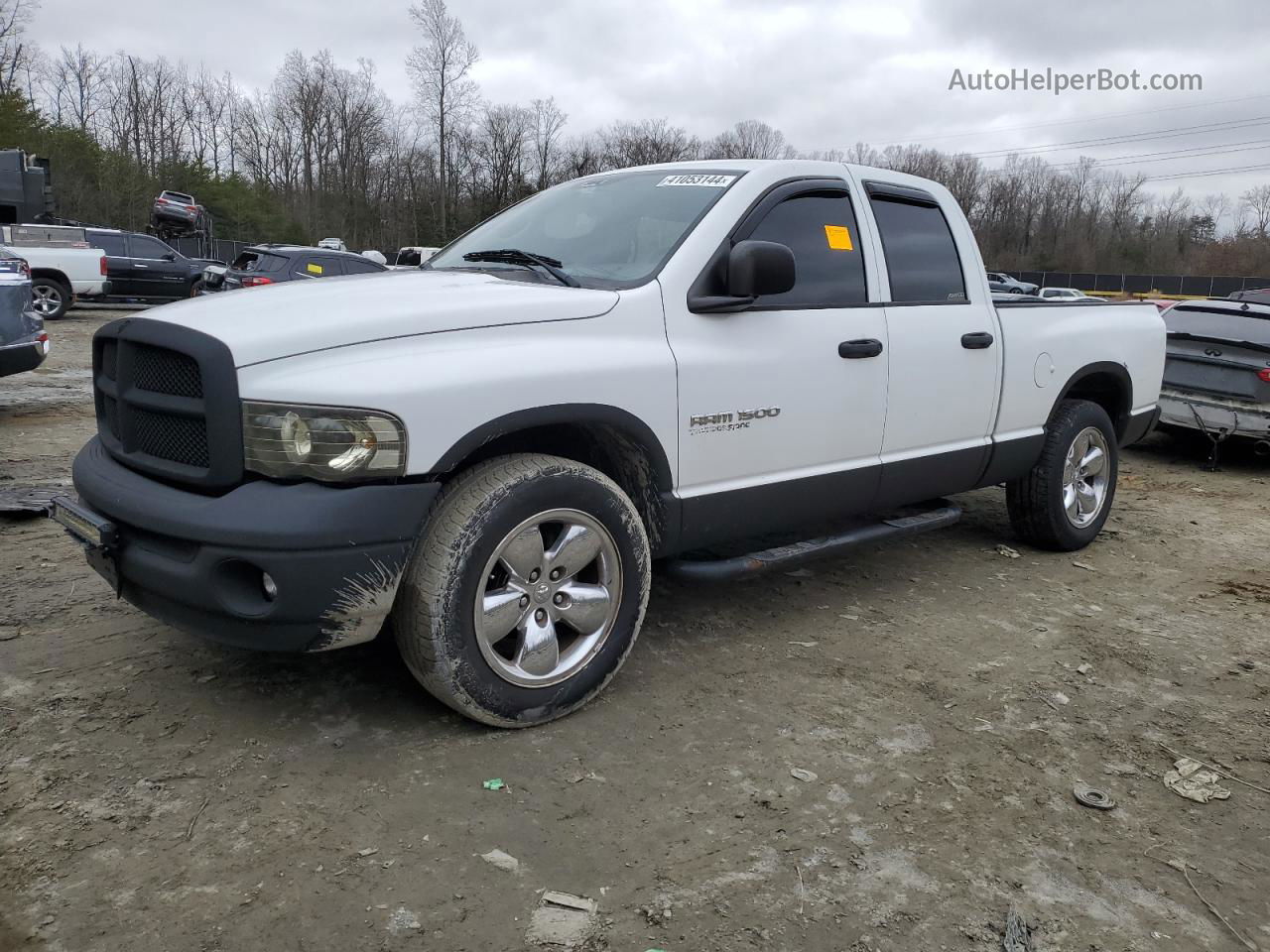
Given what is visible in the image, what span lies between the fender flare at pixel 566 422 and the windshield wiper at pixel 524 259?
56cm

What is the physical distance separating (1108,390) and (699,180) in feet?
10.3

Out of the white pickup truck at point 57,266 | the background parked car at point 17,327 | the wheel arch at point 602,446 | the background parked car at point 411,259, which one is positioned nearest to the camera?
the wheel arch at point 602,446

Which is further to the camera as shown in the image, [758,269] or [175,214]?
[175,214]

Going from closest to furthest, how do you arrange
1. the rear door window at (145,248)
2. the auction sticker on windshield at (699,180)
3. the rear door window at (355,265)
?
1. the auction sticker on windshield at (699,180)
2. the rear door window at (355,265)
3. the rear door window at (145,248)

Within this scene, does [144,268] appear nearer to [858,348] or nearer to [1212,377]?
[1212,377]

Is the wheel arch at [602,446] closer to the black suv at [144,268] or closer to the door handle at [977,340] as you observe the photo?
the door handle at [977,340]

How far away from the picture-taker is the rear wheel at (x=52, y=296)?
17.2 metres

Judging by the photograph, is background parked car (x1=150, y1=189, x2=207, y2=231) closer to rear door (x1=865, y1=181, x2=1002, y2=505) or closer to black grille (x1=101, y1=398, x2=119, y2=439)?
black grille (x1=101, y1=398, x2=119, y2=439)

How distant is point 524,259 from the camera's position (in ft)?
12.4

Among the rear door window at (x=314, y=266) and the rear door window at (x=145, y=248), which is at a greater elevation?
the rear door window at (x=145, y=248)

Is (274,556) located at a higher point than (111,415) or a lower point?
lower

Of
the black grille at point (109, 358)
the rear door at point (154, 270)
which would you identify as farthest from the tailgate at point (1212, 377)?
the rear door at point (154, 270)

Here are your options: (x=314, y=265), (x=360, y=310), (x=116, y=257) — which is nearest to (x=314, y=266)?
(x=314, y=265)

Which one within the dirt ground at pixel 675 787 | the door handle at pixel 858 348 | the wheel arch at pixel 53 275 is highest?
the wheel arch at pixel 53 275
